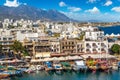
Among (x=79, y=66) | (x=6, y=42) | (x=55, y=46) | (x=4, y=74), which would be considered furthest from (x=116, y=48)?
(x=4, y=74)

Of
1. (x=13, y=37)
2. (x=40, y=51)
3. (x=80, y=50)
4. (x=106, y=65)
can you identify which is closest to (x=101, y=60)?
(x=106, y=65)

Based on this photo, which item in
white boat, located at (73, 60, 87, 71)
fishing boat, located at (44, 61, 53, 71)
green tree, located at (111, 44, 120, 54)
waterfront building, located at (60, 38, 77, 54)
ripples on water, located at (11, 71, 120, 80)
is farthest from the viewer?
green tree, located at (111, 44, 120, 54)

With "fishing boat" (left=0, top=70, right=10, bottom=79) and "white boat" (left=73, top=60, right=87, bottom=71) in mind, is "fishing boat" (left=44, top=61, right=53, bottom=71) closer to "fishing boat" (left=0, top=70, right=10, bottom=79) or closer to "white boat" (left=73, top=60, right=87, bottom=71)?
"white boat" (left=73, top=60, right=87, bottom=71)

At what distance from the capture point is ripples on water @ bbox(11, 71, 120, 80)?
39.6 metres

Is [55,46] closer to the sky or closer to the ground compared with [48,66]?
closer to the sky

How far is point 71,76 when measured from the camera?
1602 inches

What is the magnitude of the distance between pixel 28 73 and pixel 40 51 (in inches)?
332

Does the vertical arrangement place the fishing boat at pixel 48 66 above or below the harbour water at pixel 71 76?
above

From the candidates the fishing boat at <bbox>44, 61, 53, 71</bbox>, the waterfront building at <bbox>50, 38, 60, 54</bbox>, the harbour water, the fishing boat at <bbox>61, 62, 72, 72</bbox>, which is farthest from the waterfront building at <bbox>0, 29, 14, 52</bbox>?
the fishing boat at <bbox>61, 62, 72, 72</bbox>

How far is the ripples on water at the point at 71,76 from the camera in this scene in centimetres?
3959

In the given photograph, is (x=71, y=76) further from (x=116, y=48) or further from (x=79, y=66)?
(x=116, y=48)

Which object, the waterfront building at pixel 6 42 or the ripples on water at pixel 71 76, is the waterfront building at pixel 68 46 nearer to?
the waterfront building at pixel 6 42

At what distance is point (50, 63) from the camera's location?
147 ft

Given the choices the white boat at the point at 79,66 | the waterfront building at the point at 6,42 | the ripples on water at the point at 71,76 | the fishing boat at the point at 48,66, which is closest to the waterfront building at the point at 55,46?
the fishing boat at the point at 48,66
